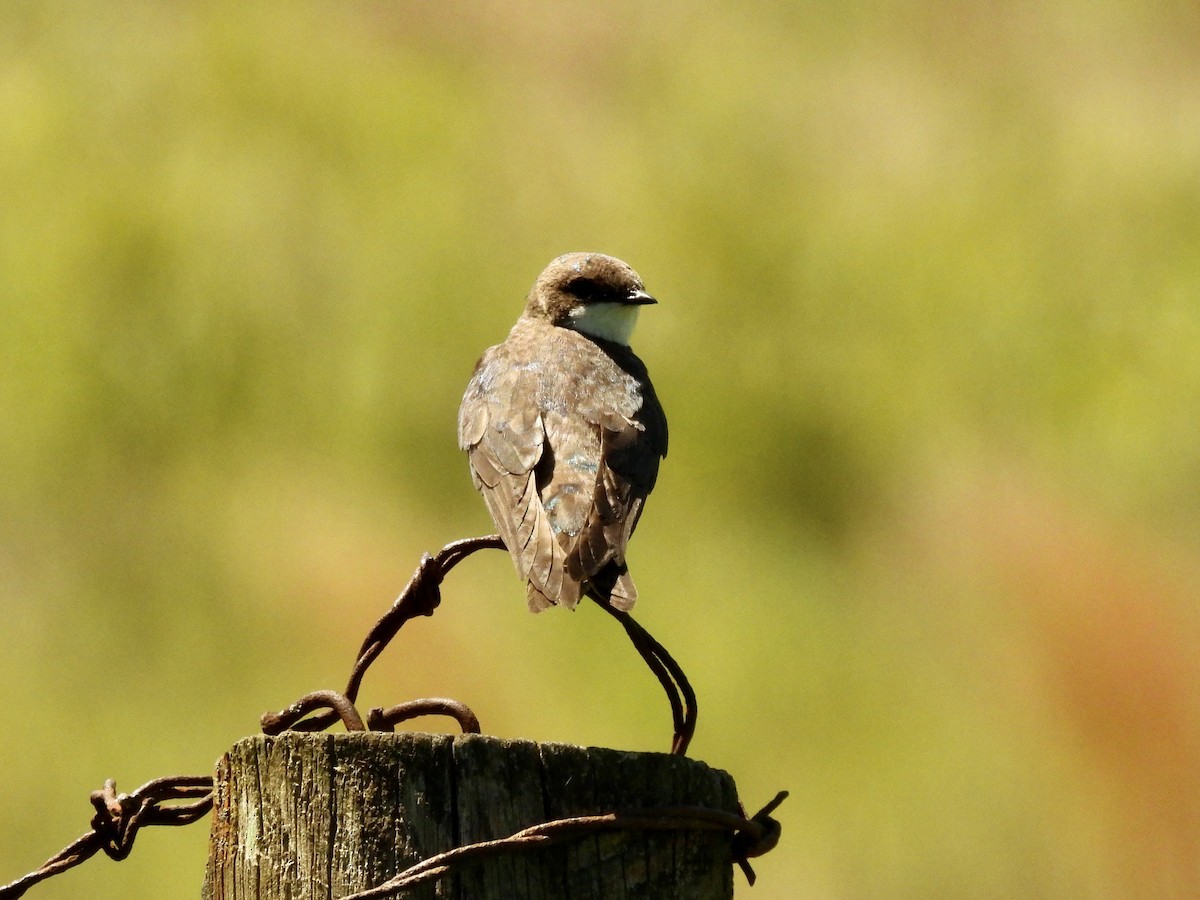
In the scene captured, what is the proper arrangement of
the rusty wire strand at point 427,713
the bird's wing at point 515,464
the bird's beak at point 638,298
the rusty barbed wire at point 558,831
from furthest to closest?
1. the bird's beak at point 638,298
2. the bird's wing at point 515,464
3. the rusty wire strand at point 427,713
4. the rusty barbed wire at point 558,831

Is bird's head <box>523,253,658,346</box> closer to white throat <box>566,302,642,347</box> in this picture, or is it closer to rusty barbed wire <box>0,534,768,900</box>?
white throat <box>566,302,642,347</box>

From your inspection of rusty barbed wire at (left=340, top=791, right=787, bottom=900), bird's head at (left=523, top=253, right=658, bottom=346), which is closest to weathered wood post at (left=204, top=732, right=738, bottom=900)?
rusty barbed wire at (left=340, top=791, right=787, bottom=900)

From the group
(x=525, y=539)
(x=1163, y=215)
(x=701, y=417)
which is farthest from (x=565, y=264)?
(x=1163, y=215)

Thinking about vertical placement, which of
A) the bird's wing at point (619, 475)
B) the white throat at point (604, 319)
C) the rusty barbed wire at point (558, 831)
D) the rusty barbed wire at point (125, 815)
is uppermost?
the white throat at point (604, 319)

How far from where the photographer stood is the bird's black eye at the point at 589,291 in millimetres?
5809

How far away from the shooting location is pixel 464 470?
9.85 m

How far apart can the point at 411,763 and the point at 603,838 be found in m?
0.34

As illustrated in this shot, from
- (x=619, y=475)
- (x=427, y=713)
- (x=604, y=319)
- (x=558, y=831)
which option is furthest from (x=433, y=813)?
(x=604, y=319)

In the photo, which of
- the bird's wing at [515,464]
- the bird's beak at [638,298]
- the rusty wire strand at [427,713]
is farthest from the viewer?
the bird's beak at [638,298]

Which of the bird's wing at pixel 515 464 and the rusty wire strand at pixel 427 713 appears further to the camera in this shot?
the bird's wing at pixel 515 464

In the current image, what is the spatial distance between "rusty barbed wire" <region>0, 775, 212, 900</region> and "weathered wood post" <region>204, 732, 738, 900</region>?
368 millimetres

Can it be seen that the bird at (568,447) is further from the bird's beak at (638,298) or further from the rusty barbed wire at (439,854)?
the rusty barbed wire at (439,854)

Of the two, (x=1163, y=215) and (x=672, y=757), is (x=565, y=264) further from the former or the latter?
(x=1163, y=215)

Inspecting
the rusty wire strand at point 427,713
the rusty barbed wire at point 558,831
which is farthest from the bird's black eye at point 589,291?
the rusty barbed wire at point 558,831
